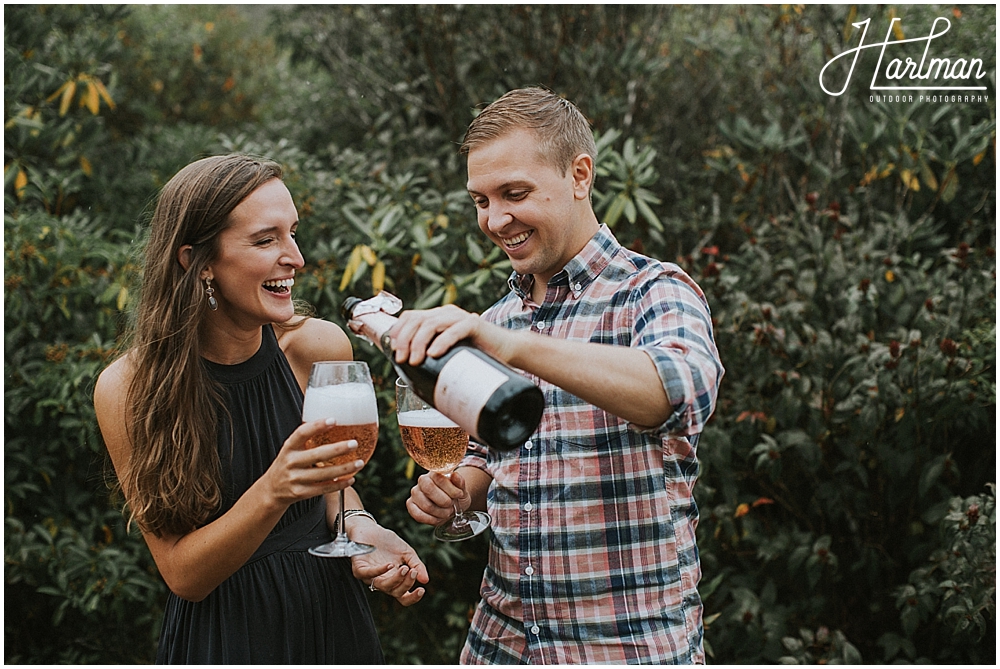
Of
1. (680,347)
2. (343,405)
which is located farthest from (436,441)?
(680,347)

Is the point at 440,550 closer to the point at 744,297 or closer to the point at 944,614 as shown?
the point at 744,297

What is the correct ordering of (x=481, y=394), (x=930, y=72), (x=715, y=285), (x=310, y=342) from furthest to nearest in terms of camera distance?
(x=930, y=72) → (x=715, y=285) → (x=310, y=342) → (x=481, y=394)

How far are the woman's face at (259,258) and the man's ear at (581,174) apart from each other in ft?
2.01

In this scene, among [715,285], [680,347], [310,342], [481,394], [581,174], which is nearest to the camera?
[481,394]

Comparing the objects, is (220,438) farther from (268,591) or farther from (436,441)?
(436,441)

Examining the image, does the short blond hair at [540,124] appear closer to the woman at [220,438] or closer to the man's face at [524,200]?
the man's face at [524,200]

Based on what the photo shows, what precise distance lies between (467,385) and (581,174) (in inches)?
27.8

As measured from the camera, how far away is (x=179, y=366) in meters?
1.70

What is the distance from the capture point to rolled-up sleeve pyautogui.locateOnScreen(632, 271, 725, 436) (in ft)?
4.23

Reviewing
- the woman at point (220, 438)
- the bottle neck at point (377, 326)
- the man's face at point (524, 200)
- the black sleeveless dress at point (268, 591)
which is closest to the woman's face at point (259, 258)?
the woman at point (220, 438)

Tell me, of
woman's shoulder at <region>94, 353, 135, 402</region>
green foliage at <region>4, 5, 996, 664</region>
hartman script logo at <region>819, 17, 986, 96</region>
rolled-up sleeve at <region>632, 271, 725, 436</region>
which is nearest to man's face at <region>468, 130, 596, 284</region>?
rolled-up sleeve at <region>632, 271, 725, 436</region>

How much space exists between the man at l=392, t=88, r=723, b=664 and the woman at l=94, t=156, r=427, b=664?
0.79ft

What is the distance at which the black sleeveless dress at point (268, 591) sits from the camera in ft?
5.61

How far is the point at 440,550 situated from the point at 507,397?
216cm
